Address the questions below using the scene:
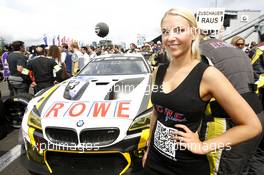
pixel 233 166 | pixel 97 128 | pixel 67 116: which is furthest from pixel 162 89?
pixel 67 116

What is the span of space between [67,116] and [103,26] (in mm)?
12595

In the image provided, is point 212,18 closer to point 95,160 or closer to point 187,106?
point 95,160

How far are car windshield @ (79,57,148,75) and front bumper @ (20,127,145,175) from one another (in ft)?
7.32

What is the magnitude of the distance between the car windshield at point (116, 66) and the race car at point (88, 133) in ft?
4.27

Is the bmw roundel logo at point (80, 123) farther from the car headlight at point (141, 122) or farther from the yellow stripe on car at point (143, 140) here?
the yellow stripe on car at point (143, 140)

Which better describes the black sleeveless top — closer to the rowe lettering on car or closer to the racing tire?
the rowe lettering on car

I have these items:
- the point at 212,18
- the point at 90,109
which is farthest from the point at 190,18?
the point at 212,18

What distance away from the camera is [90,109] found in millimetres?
3553

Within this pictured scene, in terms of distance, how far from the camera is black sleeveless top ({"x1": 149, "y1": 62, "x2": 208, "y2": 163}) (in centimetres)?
152

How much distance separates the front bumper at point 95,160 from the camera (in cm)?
312

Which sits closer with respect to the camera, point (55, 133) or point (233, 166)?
point (233, 166)

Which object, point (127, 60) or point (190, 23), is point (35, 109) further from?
point (190, 23)

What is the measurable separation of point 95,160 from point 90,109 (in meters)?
0.65

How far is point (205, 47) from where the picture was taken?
223cm
